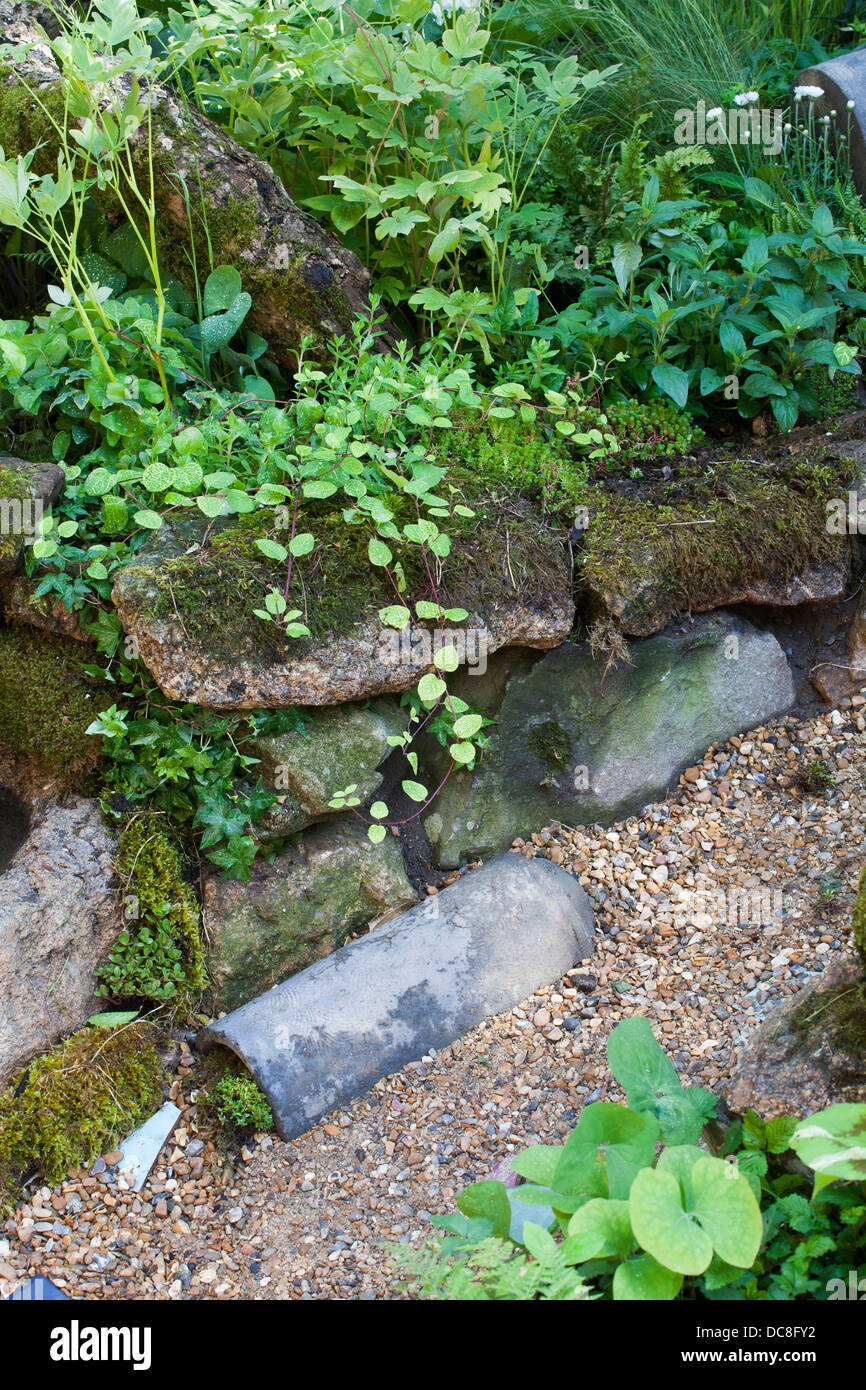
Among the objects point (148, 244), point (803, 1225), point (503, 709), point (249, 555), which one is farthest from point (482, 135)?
point (803, 1225)

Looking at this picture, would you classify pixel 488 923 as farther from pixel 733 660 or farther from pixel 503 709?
pixel 733 660

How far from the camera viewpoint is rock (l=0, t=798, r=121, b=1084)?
9.00ft

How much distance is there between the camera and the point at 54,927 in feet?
9.32

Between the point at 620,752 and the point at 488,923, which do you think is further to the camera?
the point at 620,752

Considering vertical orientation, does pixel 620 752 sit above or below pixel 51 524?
below

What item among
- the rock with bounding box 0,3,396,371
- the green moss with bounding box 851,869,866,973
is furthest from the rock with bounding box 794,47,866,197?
the green moss with bounding box 851,869,866,973

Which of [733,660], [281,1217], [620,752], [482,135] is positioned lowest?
[281,1217]

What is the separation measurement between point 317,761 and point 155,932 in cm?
68

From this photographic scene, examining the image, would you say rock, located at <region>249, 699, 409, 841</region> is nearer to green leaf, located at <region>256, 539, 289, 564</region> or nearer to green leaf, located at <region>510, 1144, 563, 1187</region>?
green leaf, located at <region>256, 539, 289, 564</region>

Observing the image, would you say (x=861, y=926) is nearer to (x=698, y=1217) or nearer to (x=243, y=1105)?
(x=698, y=1217)
